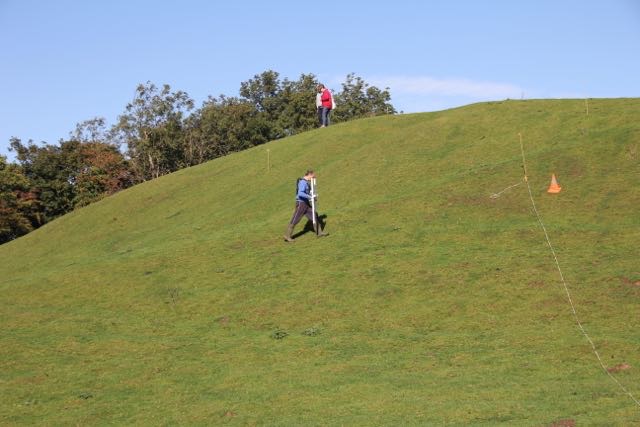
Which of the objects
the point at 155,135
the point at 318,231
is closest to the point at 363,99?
the point at 155,135

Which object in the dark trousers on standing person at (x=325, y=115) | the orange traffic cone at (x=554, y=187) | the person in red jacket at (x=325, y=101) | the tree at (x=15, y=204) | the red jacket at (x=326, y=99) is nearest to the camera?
the orange traffic cone at (x=554, y=187)

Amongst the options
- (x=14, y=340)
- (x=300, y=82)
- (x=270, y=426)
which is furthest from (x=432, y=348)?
(x=300, y=82)

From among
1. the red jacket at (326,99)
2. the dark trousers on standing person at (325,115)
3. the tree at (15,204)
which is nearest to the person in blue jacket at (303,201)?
the red jacket at (326,99)

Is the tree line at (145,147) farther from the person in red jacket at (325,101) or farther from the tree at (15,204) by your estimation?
the person in red jacket at (325,101)

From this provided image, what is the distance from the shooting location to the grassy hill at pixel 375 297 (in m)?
16.8

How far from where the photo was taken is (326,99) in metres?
43.2

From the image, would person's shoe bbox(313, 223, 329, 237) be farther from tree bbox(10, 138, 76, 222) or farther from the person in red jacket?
tree bbox(10, 138, 76, 222)

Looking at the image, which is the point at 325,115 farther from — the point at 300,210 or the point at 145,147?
the point at 145,147

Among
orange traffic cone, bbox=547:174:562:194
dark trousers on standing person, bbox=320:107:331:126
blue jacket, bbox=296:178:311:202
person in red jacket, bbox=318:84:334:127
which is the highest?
person in red jacket, bbox=318:84:334:127

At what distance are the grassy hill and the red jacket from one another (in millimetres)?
4855

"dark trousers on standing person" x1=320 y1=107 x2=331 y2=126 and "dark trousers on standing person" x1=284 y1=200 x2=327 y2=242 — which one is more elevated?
"dark trousers on standing person" x1=320 y1=107 x2=331 y2=126

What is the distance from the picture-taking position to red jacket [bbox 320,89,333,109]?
42.6 meters

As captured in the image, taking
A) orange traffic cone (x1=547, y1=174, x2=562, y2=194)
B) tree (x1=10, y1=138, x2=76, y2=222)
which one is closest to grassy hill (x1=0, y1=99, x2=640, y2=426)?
orange traffic cone (x1=547, y1=174, x2=562, y2=194)

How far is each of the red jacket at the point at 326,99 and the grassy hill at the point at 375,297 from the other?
15.9ft
